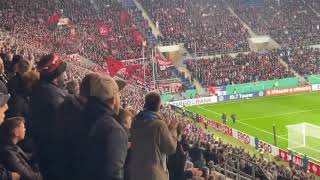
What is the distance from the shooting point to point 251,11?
61219mm

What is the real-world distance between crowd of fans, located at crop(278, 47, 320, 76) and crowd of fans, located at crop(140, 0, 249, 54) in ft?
13.7

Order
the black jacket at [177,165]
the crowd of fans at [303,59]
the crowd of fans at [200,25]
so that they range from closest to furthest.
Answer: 1. the black jacket at [177,165]
2. the crowd of fans at [303,59]
3. the crowd of fans at [200,25]

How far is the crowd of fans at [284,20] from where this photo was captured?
2247 inches

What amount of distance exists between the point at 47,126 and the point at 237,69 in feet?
145

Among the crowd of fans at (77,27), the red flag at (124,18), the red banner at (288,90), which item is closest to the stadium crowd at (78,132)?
the crowd of fans at (77,27)

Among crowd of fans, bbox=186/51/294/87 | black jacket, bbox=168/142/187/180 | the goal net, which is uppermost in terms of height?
black jacket, bbox=168/142/187/180

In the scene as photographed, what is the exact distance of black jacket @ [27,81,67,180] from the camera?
4875 mm

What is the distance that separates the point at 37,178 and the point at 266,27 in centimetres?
5565

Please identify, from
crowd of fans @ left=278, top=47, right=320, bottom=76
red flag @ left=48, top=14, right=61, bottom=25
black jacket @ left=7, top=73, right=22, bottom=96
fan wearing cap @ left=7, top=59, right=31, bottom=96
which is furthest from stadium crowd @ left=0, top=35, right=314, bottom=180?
crowd of fans @ left=278, top=47, right=320, bottom=76

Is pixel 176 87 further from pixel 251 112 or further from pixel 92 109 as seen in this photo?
pixel 92 109

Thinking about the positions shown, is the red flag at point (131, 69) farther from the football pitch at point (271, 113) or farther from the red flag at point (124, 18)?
the red flag at point (124, 18)

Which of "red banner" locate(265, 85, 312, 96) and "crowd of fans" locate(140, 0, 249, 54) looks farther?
"crowd of fans" locate(140, 0, 249, 54)

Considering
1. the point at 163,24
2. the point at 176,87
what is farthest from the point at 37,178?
the point at 163,24

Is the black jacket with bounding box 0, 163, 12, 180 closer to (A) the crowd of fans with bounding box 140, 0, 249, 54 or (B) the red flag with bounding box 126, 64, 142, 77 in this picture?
(B) the red flag with bounding box 126, 64, 142, 77
